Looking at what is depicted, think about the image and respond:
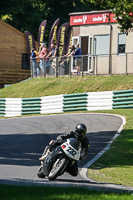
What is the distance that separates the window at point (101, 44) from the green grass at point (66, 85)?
2119mm

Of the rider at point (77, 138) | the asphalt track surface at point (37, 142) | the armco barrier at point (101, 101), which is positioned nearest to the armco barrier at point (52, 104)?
the armco barrier at point (101, 101)

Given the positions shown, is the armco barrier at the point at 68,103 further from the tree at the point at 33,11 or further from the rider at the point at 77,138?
the tree at the point at 33,11

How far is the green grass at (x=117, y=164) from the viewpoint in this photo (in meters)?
10.9

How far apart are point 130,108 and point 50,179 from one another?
14.0 metres

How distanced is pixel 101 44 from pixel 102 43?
88 millimetres

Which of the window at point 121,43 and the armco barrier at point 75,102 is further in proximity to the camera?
the window at point 121,43

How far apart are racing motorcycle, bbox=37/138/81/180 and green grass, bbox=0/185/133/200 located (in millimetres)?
1258

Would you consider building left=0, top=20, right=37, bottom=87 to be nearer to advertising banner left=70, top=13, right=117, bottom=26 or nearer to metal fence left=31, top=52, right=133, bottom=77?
advertising banner left=70, top=13, right=117, bottom=26

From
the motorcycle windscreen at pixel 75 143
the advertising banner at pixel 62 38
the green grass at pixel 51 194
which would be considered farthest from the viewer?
the advertising banner at pixel 62 38

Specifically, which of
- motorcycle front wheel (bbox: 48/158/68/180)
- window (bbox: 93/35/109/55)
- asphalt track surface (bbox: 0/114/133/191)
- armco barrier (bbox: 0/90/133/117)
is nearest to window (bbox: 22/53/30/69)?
window (bbox: 93/35/109/55)

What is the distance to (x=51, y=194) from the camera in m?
7.35

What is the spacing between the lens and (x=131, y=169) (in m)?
11.8

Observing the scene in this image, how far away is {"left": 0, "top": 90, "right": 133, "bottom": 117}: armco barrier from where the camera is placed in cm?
2367

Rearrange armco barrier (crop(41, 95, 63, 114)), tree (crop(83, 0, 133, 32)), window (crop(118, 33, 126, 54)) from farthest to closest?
window (crop(118, 33, 126, 54)), armco barrier (crop(41, 95, 63, 114)), tree (crop(83, 0, 133, 32))
